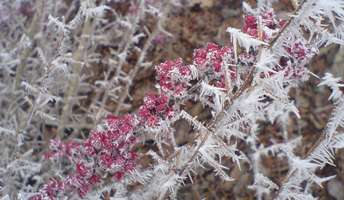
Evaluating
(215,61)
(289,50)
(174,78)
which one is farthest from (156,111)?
(289,50)

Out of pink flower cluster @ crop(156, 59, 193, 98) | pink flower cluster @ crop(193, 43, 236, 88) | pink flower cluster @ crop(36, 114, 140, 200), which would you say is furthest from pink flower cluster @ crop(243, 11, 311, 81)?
pink flower cluster @ crop(36, 114, 140, 200)

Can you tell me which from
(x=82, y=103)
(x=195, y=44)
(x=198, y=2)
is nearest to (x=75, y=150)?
(x=82, y=103)

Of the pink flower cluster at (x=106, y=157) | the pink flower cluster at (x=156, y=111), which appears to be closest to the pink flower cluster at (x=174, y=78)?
the pink flower cluster at (x=156, y=111)

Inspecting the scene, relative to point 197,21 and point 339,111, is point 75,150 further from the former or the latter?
point 197,21

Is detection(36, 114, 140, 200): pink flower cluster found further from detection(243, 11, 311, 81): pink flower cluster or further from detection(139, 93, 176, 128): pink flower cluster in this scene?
detection(243, 11, 311, 81): pink flower cluster

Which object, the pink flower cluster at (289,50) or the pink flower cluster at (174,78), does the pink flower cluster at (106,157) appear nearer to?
the pink flower cluster at (174,78)

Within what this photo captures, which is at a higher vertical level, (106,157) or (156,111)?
(156,111)

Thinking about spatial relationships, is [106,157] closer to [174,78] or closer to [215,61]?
[174,78]

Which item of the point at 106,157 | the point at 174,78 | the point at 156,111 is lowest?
the point at 106,157

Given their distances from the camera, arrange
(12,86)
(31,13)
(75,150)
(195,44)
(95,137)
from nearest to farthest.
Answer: (95,137), (75,150), (12,86), (31,13), (195,44)
